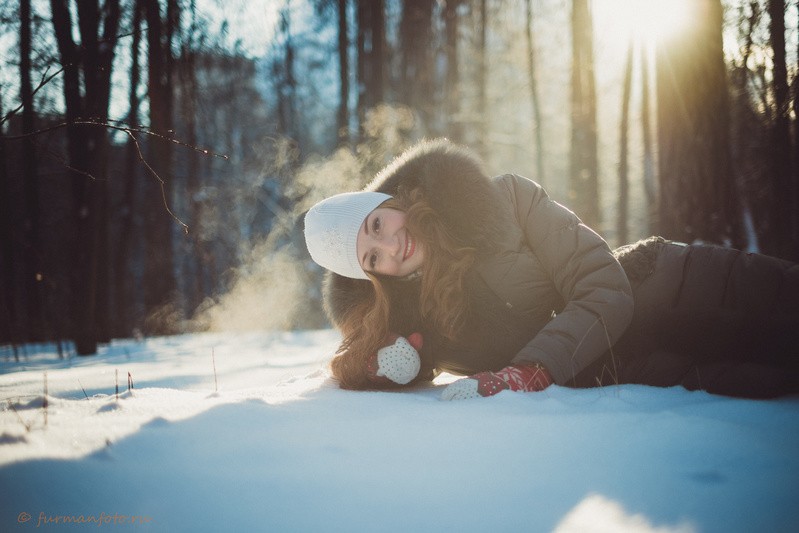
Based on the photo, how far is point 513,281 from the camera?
81.9 inches

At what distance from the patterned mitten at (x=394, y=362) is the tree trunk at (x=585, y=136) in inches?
362

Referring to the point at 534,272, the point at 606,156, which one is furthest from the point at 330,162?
the point at 606,156

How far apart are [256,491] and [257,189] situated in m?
12.8

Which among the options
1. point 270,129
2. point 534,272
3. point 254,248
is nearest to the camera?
point 534,272

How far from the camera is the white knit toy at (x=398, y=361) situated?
2113 mm

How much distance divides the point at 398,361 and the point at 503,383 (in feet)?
1.72

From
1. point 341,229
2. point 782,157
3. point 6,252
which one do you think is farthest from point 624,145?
point 6,252

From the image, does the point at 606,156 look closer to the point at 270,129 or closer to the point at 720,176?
the point at 270,129

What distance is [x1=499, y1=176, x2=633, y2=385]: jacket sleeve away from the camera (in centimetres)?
186

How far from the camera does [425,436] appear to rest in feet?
4.49

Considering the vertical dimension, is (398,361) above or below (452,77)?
below

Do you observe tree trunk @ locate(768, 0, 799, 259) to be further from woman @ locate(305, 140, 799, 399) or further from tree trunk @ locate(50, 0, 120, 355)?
tree trunk @ locate(50, 0, 120, 355)

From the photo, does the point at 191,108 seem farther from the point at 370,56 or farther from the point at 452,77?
the point at 452,77

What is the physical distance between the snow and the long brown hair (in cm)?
40
